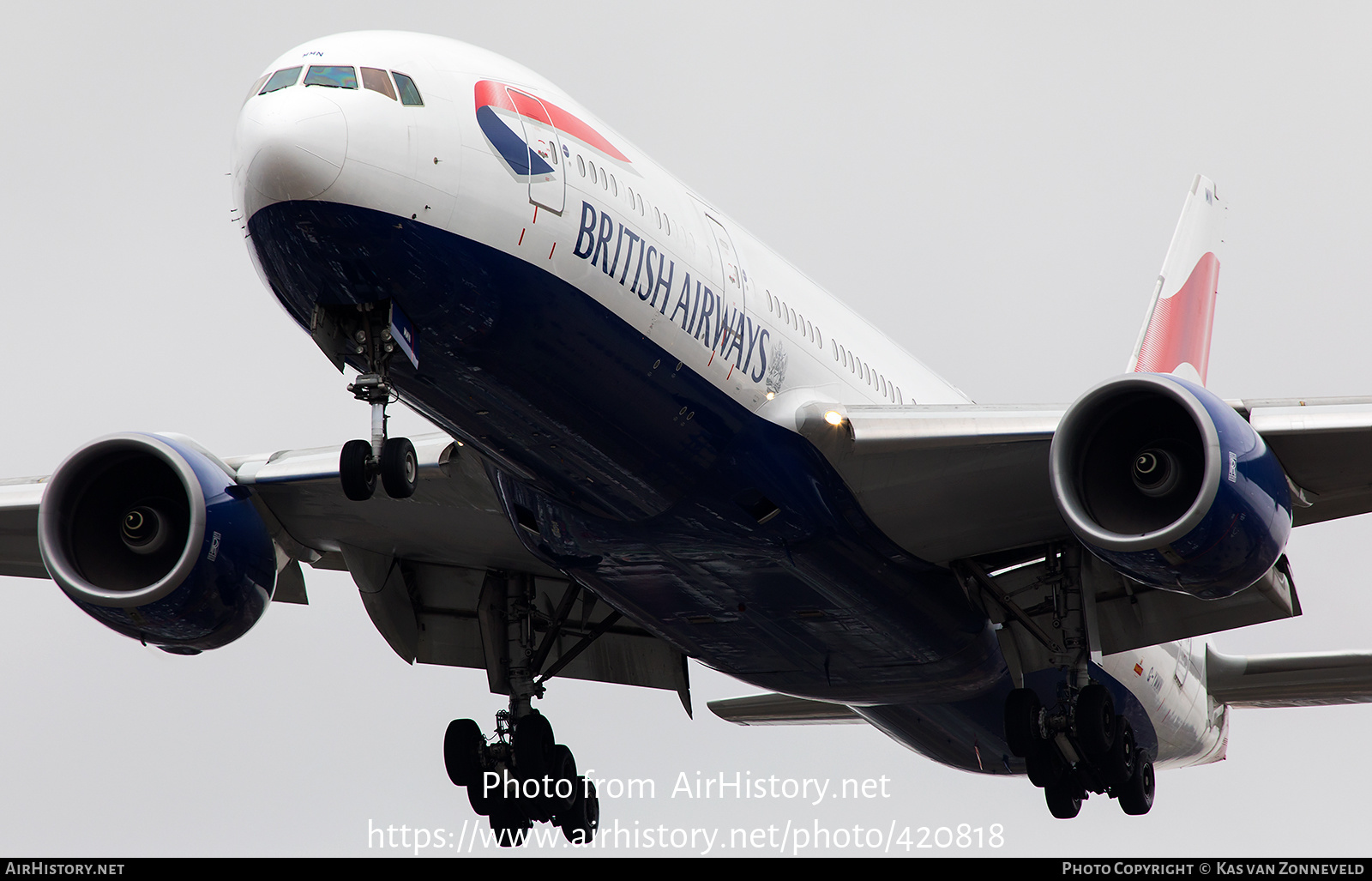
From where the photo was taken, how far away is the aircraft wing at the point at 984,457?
16.9 meters

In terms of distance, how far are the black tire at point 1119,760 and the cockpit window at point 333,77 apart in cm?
1151

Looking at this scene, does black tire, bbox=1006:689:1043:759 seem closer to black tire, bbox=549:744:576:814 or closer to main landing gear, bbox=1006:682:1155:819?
main landing gear, bbox=1006:682:1155:819

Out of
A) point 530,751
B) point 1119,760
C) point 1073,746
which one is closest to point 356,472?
point 530,751

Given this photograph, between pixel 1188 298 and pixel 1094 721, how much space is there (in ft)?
39.5

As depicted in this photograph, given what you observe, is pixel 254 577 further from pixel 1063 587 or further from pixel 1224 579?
pixel 1224 579

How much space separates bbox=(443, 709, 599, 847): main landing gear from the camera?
20.5m

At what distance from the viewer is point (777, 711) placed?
84.8 feet

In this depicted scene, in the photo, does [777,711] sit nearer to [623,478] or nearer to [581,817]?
[581,817]

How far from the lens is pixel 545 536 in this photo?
1772cm

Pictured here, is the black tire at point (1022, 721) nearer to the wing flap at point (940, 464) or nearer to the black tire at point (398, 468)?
the wing flap at point (940, 464)

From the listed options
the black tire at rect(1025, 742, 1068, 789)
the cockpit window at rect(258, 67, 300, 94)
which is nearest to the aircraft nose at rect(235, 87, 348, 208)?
the cockpit window at rect(258, 67, 300, 94)

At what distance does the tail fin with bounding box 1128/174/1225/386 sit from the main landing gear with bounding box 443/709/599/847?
11.3 meters

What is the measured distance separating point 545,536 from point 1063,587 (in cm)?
619

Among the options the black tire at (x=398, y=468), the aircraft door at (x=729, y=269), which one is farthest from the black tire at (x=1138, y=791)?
the black tire at (x=398, y=468)
